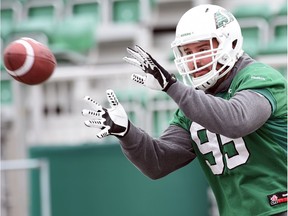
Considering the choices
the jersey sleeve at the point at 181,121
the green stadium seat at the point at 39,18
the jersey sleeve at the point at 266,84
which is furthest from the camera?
the green stadium seat at the point at 39,18

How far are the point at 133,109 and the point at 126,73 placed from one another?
0.91 feet

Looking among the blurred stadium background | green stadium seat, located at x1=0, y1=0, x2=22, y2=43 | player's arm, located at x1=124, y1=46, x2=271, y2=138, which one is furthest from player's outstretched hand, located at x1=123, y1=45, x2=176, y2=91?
green stadium seat, located at x1=0, y1=0, x2=22, y2=43

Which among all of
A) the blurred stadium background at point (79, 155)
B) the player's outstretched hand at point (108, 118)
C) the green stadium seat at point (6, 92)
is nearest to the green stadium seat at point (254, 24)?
the blurred stadium background at point (79, 155)

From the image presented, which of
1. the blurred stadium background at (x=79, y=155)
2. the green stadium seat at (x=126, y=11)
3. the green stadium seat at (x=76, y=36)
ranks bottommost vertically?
the blurred stadium background at (x=79, y=155)

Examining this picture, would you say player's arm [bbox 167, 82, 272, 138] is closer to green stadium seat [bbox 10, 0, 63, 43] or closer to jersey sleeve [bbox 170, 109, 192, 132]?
jersey sleeve [bbox 170, 109, 192, 132]

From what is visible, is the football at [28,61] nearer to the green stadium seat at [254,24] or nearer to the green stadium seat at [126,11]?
the green stadium seat at [254,24]

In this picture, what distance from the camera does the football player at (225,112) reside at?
3.06 m

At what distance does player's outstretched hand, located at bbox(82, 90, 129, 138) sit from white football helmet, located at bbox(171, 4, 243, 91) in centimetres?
29

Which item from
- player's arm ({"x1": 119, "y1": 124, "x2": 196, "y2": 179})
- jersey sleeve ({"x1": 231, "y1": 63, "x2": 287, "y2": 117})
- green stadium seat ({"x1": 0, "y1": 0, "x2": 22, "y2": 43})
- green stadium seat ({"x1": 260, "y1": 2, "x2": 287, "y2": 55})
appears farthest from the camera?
green stadium seat ({"x1": 0, "y1": 0, "x2": 22, "y2": 43})

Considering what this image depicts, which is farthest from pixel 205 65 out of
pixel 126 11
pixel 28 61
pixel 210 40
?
pixel 126 11

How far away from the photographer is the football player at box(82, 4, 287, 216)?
3062 mm

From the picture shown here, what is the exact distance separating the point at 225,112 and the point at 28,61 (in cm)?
110

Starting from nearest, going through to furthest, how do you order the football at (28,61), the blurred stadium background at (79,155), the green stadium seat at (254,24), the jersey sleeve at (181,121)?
the jersey sleeve at (181,121) → the football at (28,61) → the blurred stadium background at (79,155) → the green stadium seat at (254,24)

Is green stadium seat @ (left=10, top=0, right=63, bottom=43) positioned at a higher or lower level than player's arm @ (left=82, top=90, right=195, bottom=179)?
higher
